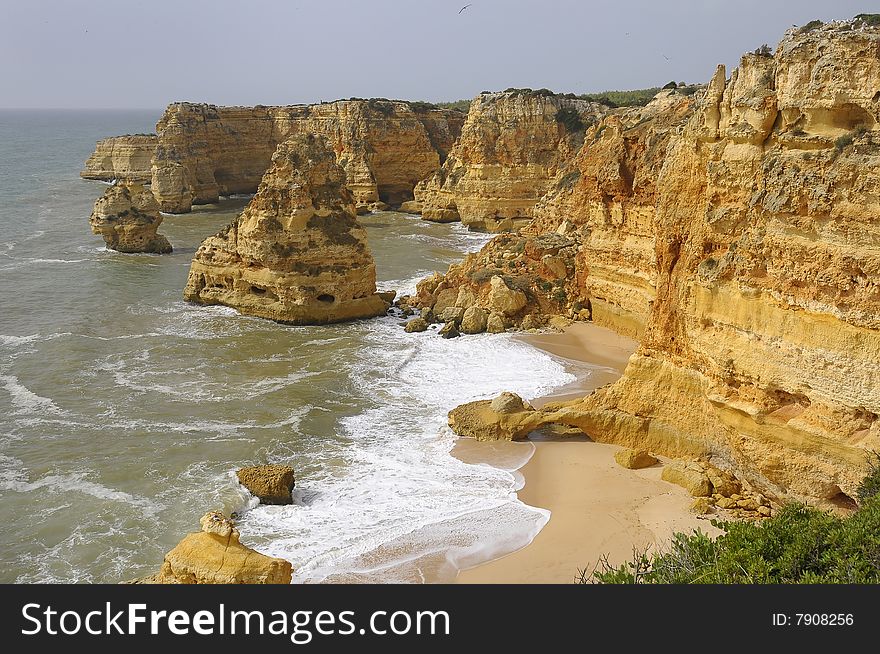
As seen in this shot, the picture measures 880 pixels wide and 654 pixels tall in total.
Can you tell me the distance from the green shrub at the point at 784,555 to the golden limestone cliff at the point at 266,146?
5216cm

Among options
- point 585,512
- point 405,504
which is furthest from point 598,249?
point 405,504

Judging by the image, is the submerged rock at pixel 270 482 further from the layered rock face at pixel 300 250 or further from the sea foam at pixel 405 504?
the layered rock face at pixel 300 250

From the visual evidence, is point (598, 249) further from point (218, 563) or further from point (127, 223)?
point (127, 223)

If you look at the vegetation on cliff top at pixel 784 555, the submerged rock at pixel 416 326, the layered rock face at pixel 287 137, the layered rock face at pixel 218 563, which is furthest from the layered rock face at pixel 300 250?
the layered rock face at pixel 287 137

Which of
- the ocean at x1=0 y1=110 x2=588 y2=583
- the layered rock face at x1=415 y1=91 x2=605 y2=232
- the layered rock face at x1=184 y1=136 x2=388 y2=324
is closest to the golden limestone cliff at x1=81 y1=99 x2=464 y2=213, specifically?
the layered rock face at x1=415 y1=91 x2=605 y2=232

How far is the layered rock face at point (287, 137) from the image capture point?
193ft

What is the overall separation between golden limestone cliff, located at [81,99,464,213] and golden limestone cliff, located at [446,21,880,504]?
46.3 meters

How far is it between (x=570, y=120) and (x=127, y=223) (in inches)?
1086

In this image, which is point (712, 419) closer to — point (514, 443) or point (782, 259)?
point (782, 259)

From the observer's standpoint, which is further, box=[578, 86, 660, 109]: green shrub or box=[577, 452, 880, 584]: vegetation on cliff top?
box=[578, 86, 660, 109]: green shrub

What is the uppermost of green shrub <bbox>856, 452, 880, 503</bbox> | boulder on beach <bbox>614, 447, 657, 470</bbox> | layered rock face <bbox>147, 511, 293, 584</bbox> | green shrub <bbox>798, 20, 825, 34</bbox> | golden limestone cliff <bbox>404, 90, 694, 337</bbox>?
green shrub <bbox>798, 20, 825, 34</bbox>

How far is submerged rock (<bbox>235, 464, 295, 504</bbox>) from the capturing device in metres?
14.1

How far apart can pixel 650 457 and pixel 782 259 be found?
476 cm

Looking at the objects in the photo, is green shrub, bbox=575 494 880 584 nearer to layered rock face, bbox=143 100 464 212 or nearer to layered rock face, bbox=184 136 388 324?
layered rock face, bbox=184 136 388 324
